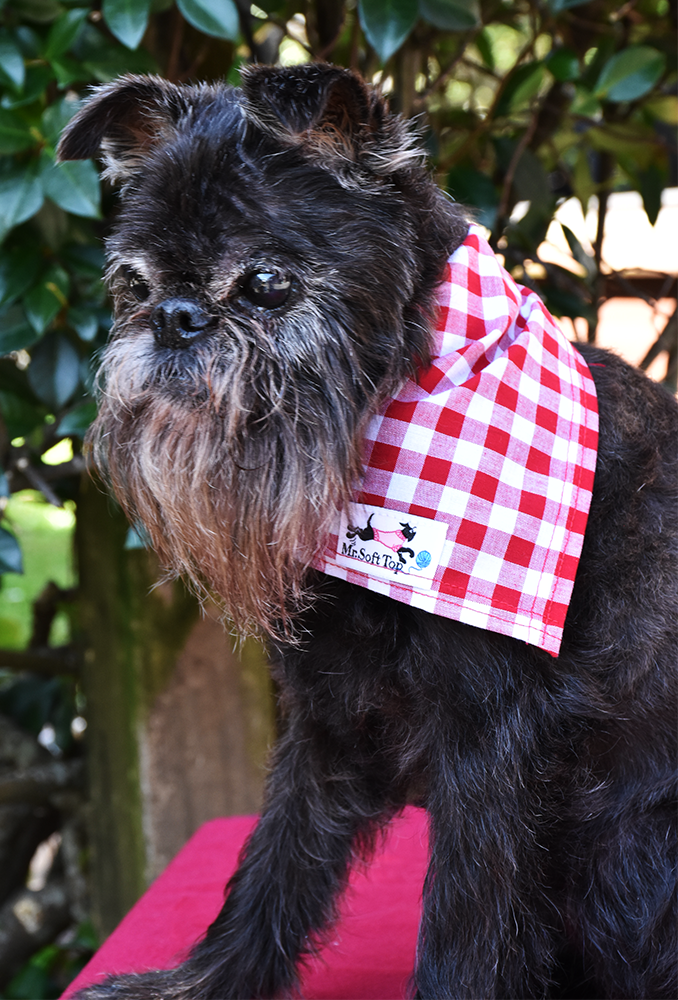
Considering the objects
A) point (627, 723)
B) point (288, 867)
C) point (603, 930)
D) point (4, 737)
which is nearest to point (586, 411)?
point (627, 723)

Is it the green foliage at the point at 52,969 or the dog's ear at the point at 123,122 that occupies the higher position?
the dog's ear at the point at 123,122

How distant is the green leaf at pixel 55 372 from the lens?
1.72m

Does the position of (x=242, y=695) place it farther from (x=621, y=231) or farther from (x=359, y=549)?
(x=621, y=231)

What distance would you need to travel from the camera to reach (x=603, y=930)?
3.70ft

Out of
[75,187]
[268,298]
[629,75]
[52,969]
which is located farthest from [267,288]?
[52,969]

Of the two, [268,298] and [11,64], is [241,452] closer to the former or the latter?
[268,298]

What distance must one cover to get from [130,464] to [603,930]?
2.50ft

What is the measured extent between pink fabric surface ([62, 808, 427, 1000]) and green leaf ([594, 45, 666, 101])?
1279mm

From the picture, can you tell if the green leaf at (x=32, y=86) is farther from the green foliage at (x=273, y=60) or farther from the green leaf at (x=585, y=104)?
the green leaf at (x=585, y=104)

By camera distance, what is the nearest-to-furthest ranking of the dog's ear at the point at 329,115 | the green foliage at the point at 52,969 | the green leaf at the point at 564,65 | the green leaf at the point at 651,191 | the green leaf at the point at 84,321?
the dog's ear at the point at 329,115 < the green leaf at the point at 84,321 < the green leaf at the point at 564,65 < the green leaf at the point at 651,191 < the green foliage at the point at 52,969

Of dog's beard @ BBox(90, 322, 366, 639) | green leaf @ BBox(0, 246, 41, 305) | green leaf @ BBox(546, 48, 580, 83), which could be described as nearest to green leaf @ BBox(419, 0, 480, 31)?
green leaf @ BBox(546, 48, 580, 83)

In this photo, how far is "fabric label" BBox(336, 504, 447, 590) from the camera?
100cm

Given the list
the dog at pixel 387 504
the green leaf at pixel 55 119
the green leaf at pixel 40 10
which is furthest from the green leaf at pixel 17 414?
the dog at pixel 387 504

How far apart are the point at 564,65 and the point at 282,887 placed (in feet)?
4.79
